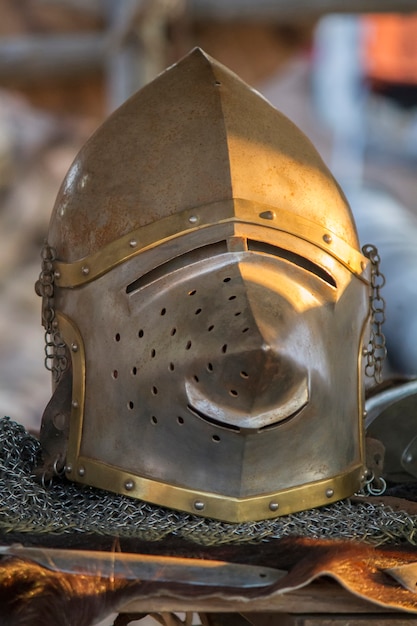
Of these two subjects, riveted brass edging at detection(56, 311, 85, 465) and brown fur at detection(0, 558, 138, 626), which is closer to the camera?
brown fur at detection(0, 558, 138, 626)

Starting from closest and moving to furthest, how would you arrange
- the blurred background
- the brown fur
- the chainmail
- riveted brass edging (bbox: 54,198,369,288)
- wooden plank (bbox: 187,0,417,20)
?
the brown fur < the chainmail < riveted brass edging (bbox: 54,198,369,288) < the blurred background < wooden plank (bbox: 187,0,417,20)

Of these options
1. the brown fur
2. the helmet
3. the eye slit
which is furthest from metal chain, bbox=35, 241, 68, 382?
the brown fur

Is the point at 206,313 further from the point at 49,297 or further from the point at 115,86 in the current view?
the point at 115,86

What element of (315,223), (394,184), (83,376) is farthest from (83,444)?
(394,184)

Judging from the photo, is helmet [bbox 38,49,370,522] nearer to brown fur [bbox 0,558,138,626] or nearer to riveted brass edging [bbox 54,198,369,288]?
riveted brass edging [bbox 54,198,369,288]

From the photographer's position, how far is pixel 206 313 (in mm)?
1691

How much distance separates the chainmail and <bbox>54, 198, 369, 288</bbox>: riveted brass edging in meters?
0.32

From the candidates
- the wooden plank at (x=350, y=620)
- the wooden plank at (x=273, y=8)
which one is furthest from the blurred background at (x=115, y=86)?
the wooden plank at (x=350, y=620)

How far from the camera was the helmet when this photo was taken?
168 centimetres

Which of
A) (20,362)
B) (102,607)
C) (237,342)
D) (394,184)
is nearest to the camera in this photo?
(102,607)

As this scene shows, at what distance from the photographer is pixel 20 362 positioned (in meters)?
5.44

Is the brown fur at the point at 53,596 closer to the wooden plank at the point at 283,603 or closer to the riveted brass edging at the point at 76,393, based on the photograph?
the wooden plank at the point at 283,603

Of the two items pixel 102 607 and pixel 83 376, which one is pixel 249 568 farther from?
pixel 83 376

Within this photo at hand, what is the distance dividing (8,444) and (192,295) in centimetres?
44
